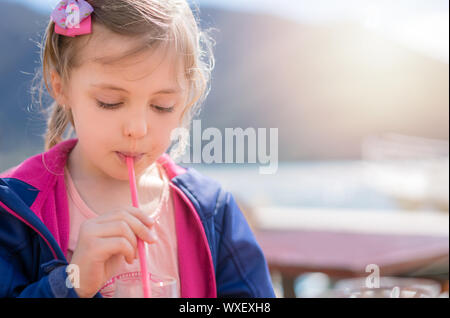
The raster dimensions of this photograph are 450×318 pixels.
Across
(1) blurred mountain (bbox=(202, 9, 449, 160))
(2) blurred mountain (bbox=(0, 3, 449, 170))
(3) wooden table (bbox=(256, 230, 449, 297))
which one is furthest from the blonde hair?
(1) blurred mountain (bbox=(202, 9, 449, 160))

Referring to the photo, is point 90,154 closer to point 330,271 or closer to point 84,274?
point 84,274

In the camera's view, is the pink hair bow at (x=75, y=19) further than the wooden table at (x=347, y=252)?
No

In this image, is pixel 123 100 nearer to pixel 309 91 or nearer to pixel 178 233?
pixel 178 233

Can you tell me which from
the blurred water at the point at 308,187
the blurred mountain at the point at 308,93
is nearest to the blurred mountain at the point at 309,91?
the blurred mountain at the point at 308,93

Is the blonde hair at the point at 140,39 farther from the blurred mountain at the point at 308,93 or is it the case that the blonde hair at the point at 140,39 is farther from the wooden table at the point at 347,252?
the blurred mountain at the point at 308,93

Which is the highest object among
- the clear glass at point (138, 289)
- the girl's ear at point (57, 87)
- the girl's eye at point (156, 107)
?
the girl's ear at point (57, 87)

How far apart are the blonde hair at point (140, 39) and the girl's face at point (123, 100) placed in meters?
0.02

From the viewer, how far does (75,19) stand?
2.37 ft

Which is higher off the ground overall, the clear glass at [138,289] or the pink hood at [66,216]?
the pink hood at [66,216]

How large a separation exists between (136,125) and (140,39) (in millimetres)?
132

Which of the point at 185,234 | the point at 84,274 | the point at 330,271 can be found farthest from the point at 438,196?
the point at 84,274

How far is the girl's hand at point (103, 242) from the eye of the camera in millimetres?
582

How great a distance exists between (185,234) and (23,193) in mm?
271

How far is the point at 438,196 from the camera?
4133 mm
